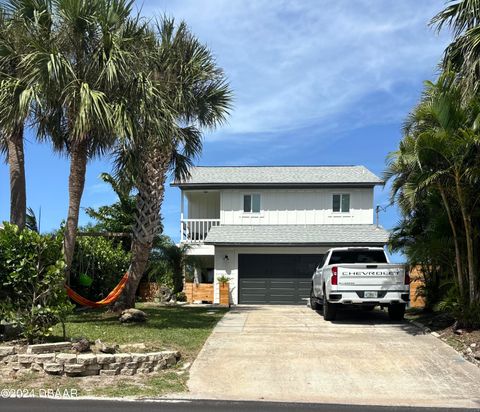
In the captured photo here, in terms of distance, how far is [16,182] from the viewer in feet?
50.0

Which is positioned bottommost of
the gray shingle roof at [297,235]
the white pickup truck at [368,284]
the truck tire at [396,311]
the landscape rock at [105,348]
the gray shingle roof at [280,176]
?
the landscape rock at [105,348]

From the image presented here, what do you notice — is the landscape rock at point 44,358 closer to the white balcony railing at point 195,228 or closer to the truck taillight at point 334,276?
the truck taillight at point 334,276

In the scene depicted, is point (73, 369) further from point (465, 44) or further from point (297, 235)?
point (297, 235)

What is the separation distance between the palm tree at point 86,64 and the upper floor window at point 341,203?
14540 mm

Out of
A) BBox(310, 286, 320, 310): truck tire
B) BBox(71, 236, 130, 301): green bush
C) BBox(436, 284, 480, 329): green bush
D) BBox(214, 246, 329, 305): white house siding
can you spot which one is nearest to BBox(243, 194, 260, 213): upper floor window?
BBox(214, 246, 329, 305): white house siding

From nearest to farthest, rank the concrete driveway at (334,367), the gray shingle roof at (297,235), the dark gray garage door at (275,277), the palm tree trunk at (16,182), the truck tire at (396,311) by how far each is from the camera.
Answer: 1. the concrete driveway at (334,367)
2. the palm tree trunk at (16,182)
3. the truck tire at (396,311)
4. the gray shingle roof at (297,235)
5. the dark gray garage door at (275,277)

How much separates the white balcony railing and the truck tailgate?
13.1 metres

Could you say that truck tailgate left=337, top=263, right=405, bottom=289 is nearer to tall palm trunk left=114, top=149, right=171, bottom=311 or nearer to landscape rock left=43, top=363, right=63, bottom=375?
tall palm trunk left=114, top=149, right=171, bottom=311

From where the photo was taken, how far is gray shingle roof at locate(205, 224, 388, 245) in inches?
915

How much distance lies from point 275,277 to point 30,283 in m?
14.8

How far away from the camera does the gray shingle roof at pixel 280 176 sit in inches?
1031

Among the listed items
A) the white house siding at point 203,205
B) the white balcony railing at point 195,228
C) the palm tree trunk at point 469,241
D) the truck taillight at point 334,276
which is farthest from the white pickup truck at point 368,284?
the white house siding at point 203,205

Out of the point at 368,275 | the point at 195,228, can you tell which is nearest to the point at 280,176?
the point at 195,228

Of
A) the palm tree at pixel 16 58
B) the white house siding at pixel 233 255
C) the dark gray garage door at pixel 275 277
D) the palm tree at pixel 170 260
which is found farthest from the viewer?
the palm tree at pixel 170 260
